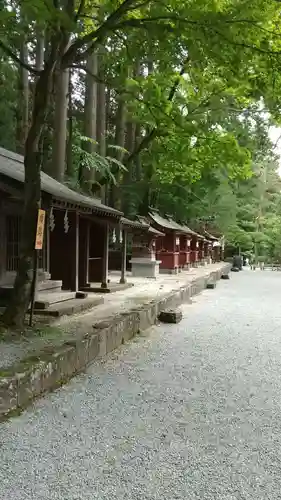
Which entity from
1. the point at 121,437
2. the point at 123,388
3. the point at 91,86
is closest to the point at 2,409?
the point at 121,437

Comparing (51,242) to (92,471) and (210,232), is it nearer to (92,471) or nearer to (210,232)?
(92,471)

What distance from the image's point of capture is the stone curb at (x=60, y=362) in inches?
164

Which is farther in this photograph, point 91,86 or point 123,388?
point 91,86

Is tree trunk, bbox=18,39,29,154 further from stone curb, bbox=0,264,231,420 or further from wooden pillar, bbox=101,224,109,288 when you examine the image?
stone curb, bbox=0,264,231,420

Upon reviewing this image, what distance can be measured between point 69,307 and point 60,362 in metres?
3.54

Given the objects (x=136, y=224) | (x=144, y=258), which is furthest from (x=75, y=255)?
(x=144, y=258)

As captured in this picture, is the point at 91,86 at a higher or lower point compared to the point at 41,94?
higher

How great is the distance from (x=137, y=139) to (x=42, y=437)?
22756 mm

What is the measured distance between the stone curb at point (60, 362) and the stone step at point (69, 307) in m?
1.12

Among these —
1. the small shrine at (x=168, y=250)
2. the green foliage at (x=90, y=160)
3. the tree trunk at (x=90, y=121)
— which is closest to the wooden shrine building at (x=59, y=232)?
the green foliage at (x=90, y=160)

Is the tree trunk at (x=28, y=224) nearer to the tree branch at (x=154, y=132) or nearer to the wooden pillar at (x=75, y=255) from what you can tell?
the tree branch at (x=154, y=132)

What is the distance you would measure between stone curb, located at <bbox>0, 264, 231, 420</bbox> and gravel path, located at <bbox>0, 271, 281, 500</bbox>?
14 centimetres

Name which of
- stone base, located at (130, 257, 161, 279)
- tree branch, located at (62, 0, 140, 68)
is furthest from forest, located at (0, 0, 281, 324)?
stone base, located at (130, 257, 161, 279)

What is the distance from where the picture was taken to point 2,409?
4.04m
